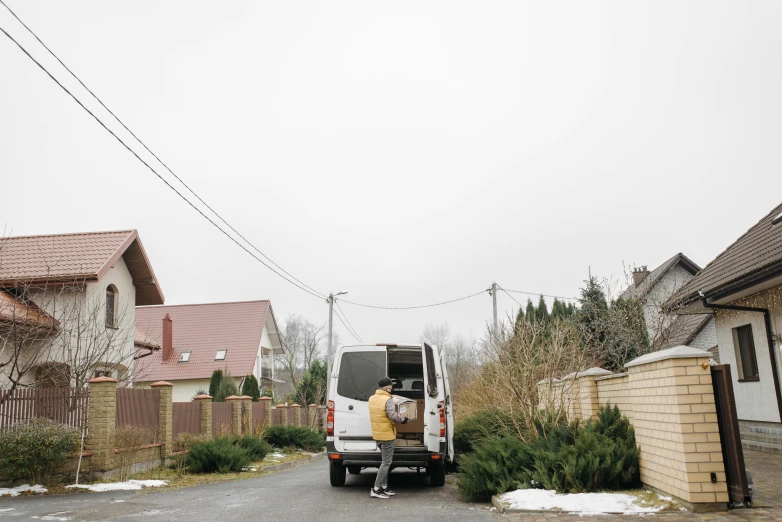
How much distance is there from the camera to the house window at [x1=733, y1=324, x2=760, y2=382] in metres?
14.1

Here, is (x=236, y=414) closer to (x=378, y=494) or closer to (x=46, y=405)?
(x=46, y=405)

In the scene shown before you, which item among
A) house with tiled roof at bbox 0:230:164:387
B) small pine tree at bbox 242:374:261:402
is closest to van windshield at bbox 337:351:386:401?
house with tiled roof at bbox 0:230:164:387

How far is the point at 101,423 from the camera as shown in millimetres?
12508

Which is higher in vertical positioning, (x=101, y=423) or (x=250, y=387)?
(x=250, y=387)

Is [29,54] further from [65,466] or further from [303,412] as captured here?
[303,412]

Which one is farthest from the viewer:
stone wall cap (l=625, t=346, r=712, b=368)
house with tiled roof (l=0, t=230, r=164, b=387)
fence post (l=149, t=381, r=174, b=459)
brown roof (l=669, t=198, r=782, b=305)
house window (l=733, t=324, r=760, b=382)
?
house with tiled roof (l=0, t=230, r=164, b=387)

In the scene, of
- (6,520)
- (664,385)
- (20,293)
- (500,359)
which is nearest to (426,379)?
(500,359)

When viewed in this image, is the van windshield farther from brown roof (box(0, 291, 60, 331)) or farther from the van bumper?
brown roof (box(0, 291, 60, 331))

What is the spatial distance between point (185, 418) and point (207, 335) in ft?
73.3

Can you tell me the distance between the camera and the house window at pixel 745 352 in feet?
46.2

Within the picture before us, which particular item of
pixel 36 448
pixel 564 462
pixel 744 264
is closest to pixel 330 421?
pixel 564 462

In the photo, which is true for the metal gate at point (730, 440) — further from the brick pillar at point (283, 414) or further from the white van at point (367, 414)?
the brick pillar at point (283, 414)

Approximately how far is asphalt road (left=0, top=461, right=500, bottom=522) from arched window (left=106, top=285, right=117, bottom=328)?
422 inches

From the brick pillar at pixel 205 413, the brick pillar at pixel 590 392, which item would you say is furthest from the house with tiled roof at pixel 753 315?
the brick pillar at pixel 205 413
